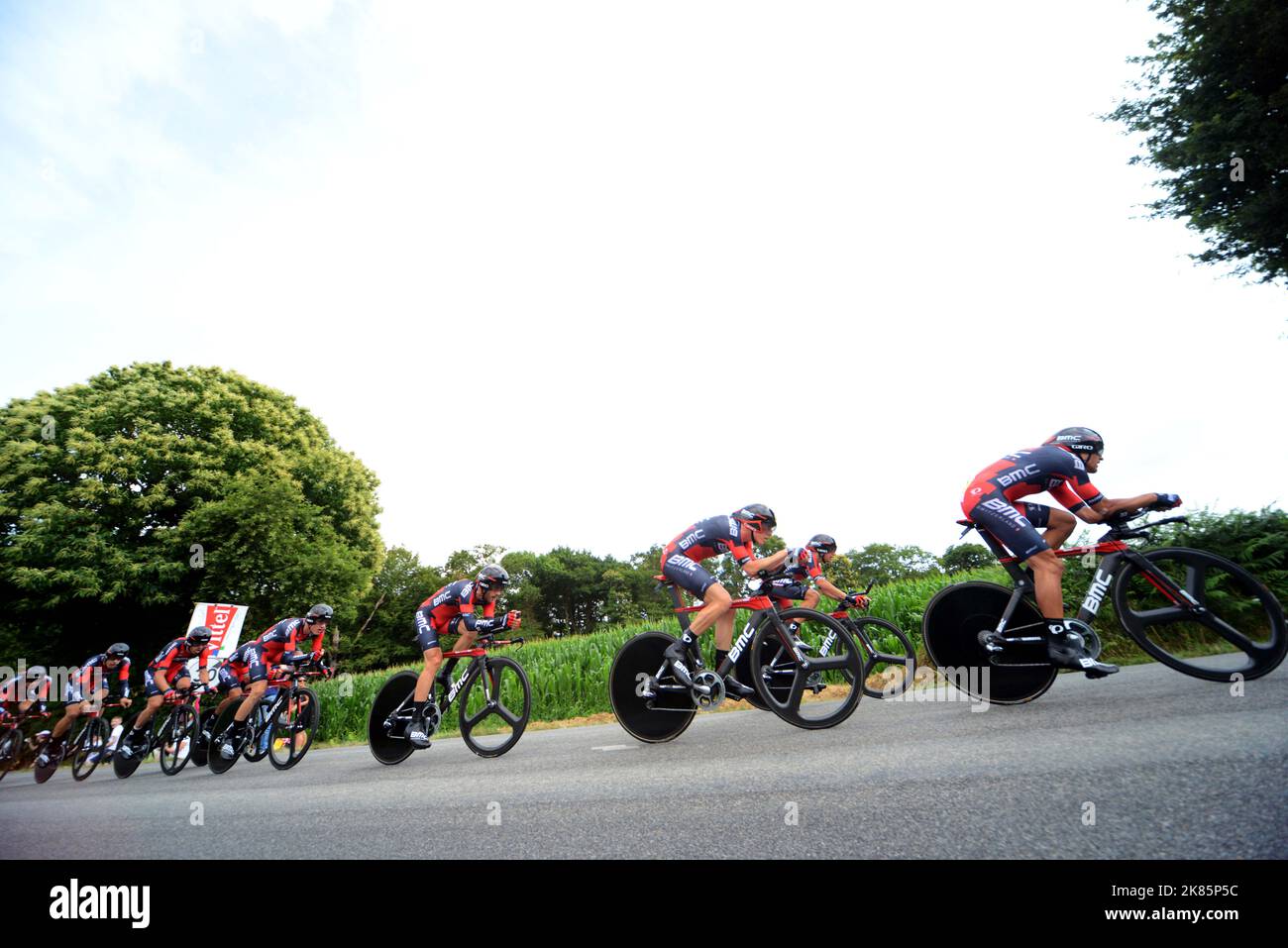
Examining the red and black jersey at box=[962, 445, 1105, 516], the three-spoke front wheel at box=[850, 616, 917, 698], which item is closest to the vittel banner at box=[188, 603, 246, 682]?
the three-spoke front wheel at box=[850, 616, 917, 698]

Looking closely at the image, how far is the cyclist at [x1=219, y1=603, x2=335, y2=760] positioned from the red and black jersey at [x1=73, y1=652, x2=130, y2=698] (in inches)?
161

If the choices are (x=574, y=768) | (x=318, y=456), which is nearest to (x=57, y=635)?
(x=318, y=456)

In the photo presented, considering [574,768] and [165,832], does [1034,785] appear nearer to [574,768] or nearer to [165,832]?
[574,768]

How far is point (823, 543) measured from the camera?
27.0ft

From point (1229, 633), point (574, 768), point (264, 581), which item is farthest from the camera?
point (264, 581)

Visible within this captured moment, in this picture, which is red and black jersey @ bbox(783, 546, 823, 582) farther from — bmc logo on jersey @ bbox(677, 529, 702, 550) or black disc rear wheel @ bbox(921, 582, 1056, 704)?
black disc rear wheel @ bbox(921, 582, 1056, 704)

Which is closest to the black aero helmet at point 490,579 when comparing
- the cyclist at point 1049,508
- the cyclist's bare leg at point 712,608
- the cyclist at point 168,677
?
the cyclist's bare leg at point 712,608

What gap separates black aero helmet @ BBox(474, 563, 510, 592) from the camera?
23.2 feet

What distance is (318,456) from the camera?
29.2 metres

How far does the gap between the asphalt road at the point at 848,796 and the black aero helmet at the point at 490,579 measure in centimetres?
188

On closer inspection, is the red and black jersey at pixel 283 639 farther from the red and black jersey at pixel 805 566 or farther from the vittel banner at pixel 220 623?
the vittel banner at pixel 220 623

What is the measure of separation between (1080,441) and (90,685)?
55.5ft
